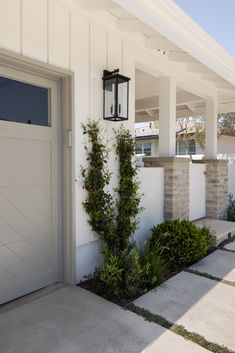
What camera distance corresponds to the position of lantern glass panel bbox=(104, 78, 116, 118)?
3695 millimetres

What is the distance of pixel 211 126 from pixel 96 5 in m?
4.43

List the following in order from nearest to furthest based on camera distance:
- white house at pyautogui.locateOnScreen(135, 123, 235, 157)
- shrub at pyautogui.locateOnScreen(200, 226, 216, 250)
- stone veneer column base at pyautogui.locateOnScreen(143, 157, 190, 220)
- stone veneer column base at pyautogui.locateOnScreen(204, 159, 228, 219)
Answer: shrub at pyautogui.locateOnScreen(200, 226, 216, 250)
stone veneer column base at pyautogui.locateOnScreen(143, 157, 190, 220)
stone veneer column base at pyautogui.locateOnScreen(204, 159, 228, 219)
white house at pyautogui.locateOnScreen(135, 123, 235, 157)

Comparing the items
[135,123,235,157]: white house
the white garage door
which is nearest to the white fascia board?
the white garage door

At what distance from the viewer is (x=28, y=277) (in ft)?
10.6

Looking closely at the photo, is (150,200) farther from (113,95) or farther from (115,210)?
(113,95)

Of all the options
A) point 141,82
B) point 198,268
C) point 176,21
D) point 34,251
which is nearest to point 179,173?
point 198,268

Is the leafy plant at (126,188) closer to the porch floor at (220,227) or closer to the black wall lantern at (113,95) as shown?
the black wall lantern at (113,95)

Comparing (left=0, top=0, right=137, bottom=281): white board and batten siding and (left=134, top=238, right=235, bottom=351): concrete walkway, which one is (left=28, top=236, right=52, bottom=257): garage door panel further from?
(left=134, top=238, right=235, bottom=351): concrete walkway

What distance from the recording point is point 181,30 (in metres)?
3.53

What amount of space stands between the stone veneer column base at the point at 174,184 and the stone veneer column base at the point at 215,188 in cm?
141

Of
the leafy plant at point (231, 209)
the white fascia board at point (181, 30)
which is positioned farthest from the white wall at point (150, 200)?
the leafy plant at point (231, 209)

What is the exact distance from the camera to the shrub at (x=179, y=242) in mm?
4094

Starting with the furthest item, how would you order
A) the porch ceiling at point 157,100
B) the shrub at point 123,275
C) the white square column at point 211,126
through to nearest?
1. the white square column at point 211,126
2. the porch ceiling at point 157,100
3. the shrub at point 123,275

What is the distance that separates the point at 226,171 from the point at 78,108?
4.75 m
